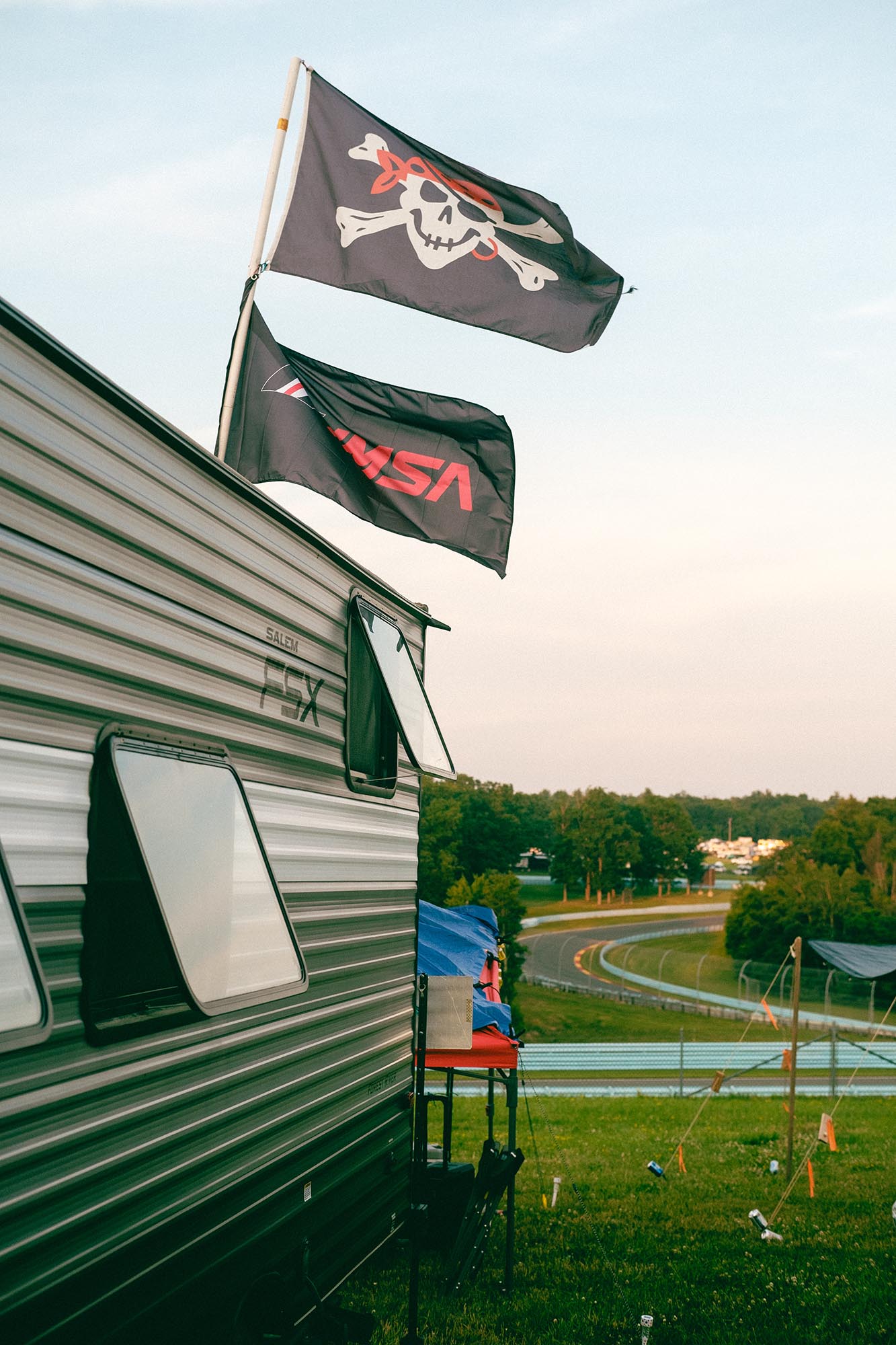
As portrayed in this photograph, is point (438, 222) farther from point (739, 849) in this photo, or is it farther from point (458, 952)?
point (739, 849)

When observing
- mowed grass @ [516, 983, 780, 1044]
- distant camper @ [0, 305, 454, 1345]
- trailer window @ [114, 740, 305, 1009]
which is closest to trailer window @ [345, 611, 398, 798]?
distant camper @ [0, 305, 454, 1345]

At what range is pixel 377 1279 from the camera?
20.2 feet

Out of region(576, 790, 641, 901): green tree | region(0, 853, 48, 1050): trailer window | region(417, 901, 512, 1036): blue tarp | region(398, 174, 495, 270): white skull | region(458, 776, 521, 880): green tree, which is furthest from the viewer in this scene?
region(576, 790, 641, 901): green tree

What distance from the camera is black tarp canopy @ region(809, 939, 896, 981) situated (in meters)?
14.5

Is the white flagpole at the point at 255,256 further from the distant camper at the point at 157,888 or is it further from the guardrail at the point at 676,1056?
the guardrail at the point at 676,1056

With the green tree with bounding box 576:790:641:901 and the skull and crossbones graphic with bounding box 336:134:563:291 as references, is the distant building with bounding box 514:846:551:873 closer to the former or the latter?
the green tree with bounding box 576:790:641:901

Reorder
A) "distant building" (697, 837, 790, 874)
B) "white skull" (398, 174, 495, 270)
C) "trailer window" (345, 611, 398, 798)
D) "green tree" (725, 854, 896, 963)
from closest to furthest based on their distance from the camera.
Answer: "trailer window" (345, 611, 398, 798) < "white skull" (398, 174, 495, 270) < "green tree" (725, 854, 896, 963) < "distant building" (697, 837, 790, 874)

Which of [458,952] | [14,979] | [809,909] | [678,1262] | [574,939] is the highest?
[14,979]

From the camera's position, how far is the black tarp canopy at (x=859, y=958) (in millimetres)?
14547

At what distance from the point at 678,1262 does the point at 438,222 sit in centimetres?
709

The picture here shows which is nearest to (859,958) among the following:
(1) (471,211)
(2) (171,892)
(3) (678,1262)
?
(3) (678,1262)

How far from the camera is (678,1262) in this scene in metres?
7.04

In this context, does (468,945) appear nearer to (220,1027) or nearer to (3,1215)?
(220,1027)

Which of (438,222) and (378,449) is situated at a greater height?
(438,222)
